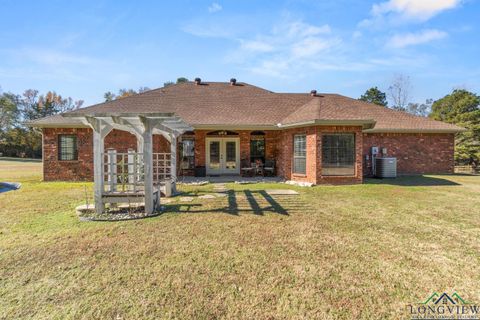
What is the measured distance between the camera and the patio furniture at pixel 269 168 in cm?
1412

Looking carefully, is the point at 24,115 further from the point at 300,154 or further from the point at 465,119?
the point at 465,119

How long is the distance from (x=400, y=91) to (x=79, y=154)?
43.9m

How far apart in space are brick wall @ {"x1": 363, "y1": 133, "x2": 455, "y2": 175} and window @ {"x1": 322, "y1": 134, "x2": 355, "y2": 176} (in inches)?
172

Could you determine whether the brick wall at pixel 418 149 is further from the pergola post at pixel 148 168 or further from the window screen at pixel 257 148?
the pergola post at pixel 148 168

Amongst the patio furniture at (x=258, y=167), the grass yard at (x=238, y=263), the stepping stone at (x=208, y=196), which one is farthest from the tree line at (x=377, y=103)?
the grass yard at (x=238, y=263)

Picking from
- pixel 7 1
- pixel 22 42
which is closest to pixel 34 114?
pixel 22 42

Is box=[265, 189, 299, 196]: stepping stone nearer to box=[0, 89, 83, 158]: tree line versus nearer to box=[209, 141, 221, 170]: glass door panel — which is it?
box=[209, 141, 221, 170]: glass door panel

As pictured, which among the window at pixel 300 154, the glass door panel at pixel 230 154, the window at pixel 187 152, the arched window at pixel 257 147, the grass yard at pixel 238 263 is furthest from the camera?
the glass door panel at pixel 230 154

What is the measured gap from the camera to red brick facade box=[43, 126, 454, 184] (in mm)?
10945

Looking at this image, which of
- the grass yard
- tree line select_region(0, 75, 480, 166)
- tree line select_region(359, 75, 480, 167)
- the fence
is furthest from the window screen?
tree line select_region(359, 75, 480, 167)

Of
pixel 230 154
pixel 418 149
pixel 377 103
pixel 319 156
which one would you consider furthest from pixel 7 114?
pixel 377 103

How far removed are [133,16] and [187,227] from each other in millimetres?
8259

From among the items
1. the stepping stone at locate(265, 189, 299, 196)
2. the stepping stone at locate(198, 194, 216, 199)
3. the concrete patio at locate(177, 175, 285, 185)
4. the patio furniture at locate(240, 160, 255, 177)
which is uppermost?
the patio furniture at locate(240, 160, 255, 177)

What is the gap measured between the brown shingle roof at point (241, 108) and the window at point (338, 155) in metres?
1.25
